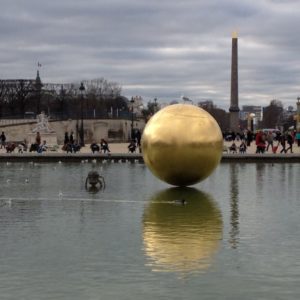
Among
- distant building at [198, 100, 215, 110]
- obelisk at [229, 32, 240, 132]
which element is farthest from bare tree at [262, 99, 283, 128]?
obelisk at [229, 32, 240, 132]

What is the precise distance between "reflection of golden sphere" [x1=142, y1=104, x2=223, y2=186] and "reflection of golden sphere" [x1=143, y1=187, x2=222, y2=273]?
0.88 m

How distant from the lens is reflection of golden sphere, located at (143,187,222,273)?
349 inches

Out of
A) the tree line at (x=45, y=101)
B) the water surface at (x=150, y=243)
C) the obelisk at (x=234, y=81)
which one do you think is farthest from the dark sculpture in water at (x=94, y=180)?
the tree line at (x=45, y=101)

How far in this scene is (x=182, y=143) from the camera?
16141 mm

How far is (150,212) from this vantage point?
1338 centimetres

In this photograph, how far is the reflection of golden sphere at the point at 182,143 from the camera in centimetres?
1619

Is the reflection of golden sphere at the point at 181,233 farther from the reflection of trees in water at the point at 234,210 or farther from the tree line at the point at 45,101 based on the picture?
the tree line at the point at 45,101

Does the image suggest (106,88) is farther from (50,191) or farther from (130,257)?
(130,257)

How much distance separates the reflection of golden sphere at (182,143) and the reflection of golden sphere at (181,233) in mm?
884

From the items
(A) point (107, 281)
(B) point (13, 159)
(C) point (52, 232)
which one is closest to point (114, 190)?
(C) point (52, 232)

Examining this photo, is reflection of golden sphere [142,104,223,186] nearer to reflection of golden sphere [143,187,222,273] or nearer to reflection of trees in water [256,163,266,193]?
reflection of golden sphere [143,187,222,273]

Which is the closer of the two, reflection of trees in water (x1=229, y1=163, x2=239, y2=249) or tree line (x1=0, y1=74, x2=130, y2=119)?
reflection of trees in water (x1=229, y1=163, x2=239, y2=249)

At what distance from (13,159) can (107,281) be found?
83.2 feet

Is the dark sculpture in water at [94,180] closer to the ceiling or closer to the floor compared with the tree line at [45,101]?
closer to the floor
